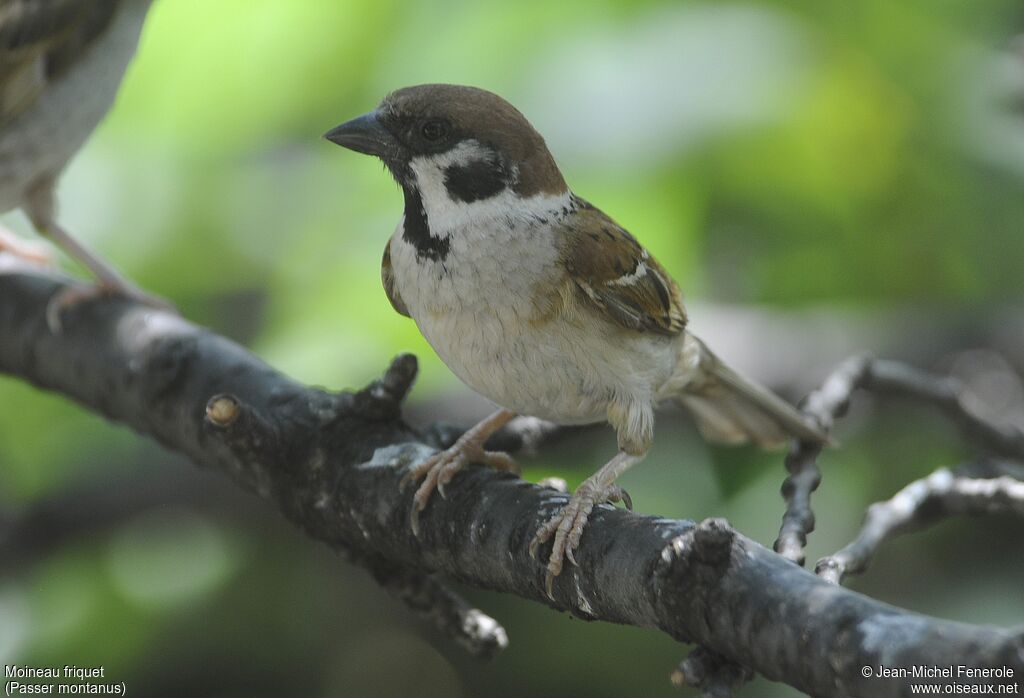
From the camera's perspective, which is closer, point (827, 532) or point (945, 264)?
point (827, 532)

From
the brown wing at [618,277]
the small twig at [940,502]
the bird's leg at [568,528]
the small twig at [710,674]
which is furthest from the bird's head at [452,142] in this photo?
the small twig at [710,674]

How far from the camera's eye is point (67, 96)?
3.80 m

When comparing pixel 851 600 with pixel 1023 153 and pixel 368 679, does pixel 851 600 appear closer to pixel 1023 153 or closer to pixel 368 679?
pixel 368 679

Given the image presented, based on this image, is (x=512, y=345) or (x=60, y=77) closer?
(x=512, y=345)

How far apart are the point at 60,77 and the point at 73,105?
0.34ft

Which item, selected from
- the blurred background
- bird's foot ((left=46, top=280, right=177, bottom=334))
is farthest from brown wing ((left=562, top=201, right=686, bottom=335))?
bird's foot ((left=46, top=280, right=177, bottom=334))

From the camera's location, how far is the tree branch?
5.39ft

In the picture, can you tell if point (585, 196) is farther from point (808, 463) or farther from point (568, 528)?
point (568, 528)

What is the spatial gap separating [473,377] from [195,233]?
2027 mm

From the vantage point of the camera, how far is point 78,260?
3.96m

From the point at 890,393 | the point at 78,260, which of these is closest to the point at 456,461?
the point at 890,393

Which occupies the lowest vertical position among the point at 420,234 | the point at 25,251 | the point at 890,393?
the point at 25,251

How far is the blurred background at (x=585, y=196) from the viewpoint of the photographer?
391cm

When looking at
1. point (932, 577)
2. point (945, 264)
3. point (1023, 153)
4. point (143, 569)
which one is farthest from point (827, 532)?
point (143, 569)
